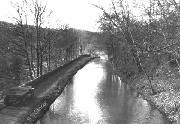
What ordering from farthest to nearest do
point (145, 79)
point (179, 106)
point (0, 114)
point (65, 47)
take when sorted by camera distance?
point (65, 47)
point (145, 79)
point (179, 106)
point (0, 114)

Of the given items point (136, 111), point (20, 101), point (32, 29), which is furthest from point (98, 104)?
point (32, 29)

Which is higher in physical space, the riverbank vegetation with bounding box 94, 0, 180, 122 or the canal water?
the riverbank vegetation with bounding box 94, 0, 180, 122

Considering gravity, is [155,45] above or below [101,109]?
above

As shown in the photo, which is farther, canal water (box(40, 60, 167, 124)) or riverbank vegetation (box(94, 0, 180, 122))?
canal water (box(40, 60, 167, 124))

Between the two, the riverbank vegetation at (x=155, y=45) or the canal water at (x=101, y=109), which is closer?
the riverbank vegetation at (x=155, y=45)

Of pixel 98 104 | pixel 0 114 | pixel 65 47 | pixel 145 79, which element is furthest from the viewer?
pixel 65 47

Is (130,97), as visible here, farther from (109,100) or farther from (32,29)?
(32,29)

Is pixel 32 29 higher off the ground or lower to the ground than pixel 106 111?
higher

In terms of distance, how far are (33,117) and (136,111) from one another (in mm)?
9010

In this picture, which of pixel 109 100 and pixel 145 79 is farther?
pixel 145 79

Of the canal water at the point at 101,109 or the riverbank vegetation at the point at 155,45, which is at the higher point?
the riverbank vegetation at the point at 155,45

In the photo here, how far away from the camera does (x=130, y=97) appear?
3275 centimetres

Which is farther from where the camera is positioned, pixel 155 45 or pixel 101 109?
pixel 101 109

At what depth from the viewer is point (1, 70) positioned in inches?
2103
